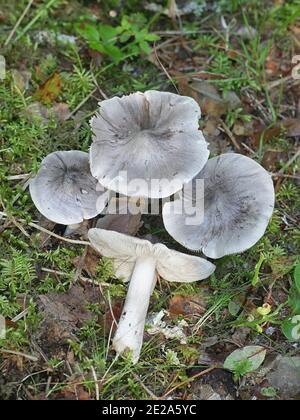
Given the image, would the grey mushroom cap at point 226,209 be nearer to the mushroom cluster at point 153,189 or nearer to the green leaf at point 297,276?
the mushroom cluster at point 153,189

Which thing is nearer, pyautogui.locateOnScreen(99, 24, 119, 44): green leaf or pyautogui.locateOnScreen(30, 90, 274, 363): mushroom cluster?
pyautogui.locateOnScreen(30, 90, 274, 363): mushroom cluster

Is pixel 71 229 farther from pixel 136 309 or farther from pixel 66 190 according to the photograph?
pixel 136 309

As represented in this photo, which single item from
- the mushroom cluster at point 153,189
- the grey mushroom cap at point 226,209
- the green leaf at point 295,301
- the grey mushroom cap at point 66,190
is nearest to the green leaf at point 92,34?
the mushroom cluster at point 153,189

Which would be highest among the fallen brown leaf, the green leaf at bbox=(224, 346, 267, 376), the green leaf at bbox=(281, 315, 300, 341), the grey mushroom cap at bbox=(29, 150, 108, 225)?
the fallen brown leaf

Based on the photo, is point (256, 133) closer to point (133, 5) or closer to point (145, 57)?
point (145, 57)

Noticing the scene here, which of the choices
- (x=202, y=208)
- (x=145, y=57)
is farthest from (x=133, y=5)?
(x=202, y=208)

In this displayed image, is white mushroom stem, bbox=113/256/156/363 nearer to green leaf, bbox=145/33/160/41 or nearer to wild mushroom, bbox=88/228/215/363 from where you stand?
wild mushroom, bbox=88/228/215/363

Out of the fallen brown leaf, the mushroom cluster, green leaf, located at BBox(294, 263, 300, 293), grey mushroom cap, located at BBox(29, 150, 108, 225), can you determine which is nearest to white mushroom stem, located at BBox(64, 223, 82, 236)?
the mushroom cluster
